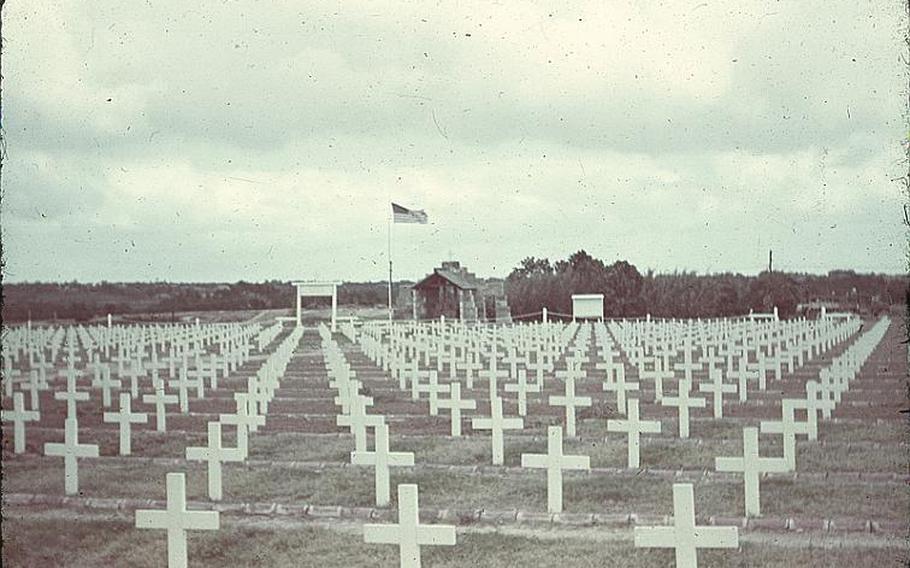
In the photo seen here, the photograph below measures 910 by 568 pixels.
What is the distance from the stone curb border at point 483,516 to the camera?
19.4 feet

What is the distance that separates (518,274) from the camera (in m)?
9.28

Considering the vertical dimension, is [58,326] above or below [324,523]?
above

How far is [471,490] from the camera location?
277 inches

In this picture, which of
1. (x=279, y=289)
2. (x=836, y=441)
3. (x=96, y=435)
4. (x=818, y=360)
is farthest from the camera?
(x=818, y=360)

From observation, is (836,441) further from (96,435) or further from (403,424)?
(96,435)

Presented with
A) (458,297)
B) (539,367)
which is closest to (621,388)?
(539,367)

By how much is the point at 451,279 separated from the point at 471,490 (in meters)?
4.05

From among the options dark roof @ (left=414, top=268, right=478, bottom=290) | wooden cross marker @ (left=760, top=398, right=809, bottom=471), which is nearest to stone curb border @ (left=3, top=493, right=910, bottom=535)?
wooden cross marker @ (left=760, top=398, right=809, bottom=471)

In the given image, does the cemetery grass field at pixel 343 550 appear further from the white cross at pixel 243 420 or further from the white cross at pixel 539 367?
the white cross at pixel 539 367

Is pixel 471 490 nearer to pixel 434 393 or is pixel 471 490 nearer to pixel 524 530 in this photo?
pixel 524 530

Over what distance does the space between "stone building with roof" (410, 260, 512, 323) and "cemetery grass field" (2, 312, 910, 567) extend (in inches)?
56.8

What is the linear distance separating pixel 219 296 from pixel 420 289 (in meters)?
3.34

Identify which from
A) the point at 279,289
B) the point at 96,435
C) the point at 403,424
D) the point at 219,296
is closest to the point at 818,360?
the point at 403,424

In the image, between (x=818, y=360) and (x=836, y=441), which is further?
(x=818, y=360)
